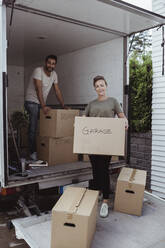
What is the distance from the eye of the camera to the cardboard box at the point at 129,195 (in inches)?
122

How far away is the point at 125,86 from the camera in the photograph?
390cm

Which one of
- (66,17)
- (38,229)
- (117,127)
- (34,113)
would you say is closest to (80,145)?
(117,127)

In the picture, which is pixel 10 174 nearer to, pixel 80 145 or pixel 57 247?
pixel 80 145

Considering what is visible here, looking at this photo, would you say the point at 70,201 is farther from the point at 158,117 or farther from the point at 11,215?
the point at 158,117

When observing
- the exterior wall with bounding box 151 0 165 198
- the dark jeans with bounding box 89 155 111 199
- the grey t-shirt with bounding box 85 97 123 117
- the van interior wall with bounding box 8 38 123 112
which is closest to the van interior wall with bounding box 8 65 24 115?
the van interior wall with bounding box 8 38 123 112

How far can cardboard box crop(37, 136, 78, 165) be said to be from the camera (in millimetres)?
3576

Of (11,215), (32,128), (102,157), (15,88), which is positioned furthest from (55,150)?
(15,88)

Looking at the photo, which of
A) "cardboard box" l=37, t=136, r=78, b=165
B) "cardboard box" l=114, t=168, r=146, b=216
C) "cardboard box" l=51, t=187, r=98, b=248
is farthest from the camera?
"cardboard box" l=37, t=136, r=78, b=165

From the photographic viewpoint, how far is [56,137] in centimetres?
358

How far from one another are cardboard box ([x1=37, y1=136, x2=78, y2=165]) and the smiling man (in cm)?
18

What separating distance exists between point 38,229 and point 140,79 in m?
3.55

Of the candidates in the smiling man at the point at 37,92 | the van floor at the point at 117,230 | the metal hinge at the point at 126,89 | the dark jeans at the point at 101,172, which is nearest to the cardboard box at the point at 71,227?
the van floor at the point at 117,230

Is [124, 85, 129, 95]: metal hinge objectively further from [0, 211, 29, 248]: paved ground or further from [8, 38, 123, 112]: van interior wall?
[0, 211, 29, 248]: paved ground

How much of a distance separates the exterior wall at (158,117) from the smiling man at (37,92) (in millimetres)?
1829
